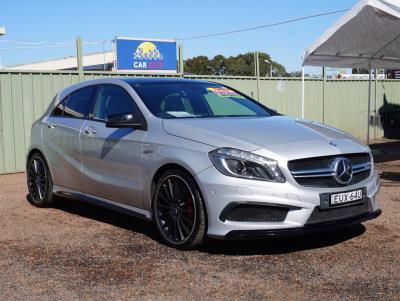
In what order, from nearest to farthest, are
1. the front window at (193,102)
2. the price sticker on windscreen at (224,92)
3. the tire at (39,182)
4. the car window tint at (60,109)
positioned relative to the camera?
the front window at (193,102) < the price sticker on windscreen at (224,92) < the car window tint at (60,109) < the tire at (39,182)

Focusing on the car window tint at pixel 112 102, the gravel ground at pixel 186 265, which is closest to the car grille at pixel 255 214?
the gravel ground at pixel 186 265

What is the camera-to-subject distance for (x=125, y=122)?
5.58 meters

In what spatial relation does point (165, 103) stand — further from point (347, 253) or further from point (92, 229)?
point (347, 253)

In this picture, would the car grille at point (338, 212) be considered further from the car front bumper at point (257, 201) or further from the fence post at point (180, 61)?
the fence post at point (180, 61)

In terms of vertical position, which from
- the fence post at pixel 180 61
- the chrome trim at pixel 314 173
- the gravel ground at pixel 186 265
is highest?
the fence post at pixel 180 61

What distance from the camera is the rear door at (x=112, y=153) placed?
222 inches

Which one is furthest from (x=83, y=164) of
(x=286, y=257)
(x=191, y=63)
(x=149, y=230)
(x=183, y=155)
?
(x=191, y=63)

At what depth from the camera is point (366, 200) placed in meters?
5.17

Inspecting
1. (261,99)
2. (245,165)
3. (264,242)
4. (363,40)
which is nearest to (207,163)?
(245,165)

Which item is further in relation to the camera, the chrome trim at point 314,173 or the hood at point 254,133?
the hood at point 254,133

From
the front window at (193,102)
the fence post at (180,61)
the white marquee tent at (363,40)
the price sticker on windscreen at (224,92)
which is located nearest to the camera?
the front window at (193,102)

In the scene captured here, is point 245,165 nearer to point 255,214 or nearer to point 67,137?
point 255,214

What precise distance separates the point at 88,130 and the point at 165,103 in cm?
103

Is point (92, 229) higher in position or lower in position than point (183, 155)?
lower
